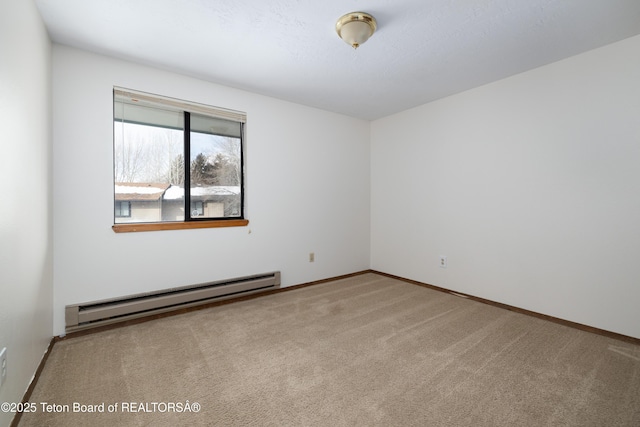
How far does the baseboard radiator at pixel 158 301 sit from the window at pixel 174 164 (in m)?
0.64

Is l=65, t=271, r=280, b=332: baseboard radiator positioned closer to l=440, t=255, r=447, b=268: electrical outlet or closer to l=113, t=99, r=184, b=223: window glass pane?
l=113, t=99, r=184, b=223: window glass pane

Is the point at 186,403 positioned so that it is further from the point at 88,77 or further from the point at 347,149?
the point at 347,149

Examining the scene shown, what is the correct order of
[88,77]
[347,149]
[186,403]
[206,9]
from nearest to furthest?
[186,403], [206,9], [88,77], [347,149]

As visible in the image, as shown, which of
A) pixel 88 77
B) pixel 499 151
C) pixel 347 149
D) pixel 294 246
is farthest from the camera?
pixel 347 149

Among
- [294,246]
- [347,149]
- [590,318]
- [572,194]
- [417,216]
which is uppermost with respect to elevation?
[347,149]

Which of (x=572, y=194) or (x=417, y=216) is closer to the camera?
(x=572, y=194)

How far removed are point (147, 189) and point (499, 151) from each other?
3.62m

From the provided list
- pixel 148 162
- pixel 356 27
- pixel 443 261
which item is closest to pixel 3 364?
pixel 148 162

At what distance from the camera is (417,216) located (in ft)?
12.2

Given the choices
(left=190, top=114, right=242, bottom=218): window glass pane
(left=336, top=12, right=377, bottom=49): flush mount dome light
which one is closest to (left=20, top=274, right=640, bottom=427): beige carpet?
(left=190, top=114, right=242, bottom=218): window glass pane

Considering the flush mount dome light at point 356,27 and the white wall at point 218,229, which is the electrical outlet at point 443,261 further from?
the flush mount dome light at point 356,27

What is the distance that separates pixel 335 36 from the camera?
7.02 ft

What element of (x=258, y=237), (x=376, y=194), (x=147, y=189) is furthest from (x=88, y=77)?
(x=376, y=194)

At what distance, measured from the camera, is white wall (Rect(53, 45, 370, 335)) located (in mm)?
2262
